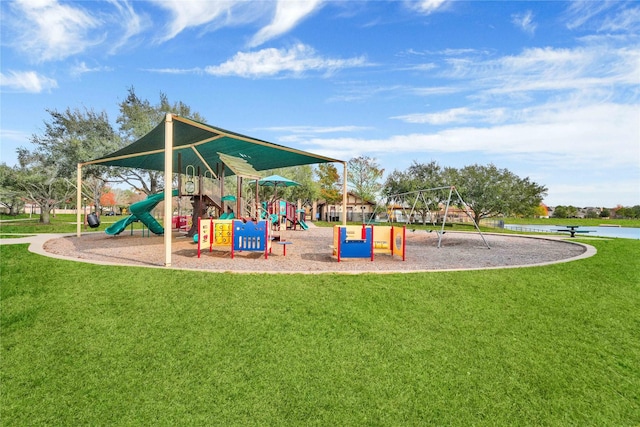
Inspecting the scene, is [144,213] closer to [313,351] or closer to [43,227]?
[313,351]

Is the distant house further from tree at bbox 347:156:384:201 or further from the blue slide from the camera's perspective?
the blue slide

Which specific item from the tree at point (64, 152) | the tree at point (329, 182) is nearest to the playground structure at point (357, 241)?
the tree at point (64, 152)

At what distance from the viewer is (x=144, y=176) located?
1190 inches

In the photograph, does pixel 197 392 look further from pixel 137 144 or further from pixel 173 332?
pixel 137 144

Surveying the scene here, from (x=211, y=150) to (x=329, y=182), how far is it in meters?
39.3

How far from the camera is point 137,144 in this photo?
11.7 m

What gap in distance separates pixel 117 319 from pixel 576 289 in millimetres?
7543

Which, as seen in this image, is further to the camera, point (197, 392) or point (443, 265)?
point (443, 265)

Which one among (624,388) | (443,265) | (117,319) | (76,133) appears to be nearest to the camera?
(624,388)

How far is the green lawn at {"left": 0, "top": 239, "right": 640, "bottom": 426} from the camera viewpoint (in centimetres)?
324

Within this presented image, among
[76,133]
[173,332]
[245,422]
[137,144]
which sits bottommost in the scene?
[245,422]

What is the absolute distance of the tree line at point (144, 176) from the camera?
26.5m

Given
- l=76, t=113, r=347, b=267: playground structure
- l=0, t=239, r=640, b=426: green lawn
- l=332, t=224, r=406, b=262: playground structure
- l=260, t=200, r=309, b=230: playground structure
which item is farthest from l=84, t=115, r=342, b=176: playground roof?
l=260, t=200, r=309, b=230: playground structure

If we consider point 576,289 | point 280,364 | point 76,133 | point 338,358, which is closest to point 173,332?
point 280,364
